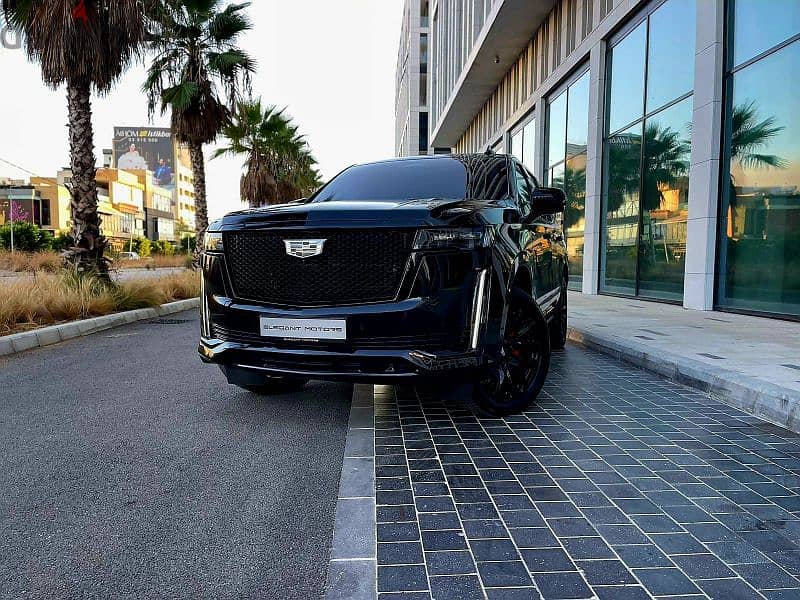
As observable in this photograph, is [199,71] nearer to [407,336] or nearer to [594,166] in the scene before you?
[594,166]

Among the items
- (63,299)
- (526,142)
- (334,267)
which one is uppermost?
(526,142)

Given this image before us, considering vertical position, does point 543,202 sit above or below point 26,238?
below

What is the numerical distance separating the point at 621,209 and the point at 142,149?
128m

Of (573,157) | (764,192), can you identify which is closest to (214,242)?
(764,192)

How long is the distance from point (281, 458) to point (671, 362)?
12.9 feet

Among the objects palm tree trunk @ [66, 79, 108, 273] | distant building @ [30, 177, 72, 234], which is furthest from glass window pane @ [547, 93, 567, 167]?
distant building @ [30, 177, 72, 234]

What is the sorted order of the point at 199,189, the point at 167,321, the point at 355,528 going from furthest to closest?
the point at 199,189 → the point at 167,321 → the point at 355,528

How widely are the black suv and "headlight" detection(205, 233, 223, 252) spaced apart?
0.4 inches

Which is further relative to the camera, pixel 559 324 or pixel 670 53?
pixel 670 53

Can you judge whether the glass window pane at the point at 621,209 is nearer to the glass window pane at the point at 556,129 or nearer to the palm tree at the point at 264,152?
the glass window pane at the point at 556,129

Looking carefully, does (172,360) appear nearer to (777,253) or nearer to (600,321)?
(600,321)

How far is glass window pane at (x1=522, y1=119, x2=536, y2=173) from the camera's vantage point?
21095 millimetres

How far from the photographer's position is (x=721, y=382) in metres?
4.82

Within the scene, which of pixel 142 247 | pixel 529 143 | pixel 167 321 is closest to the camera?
pixel 167 321
